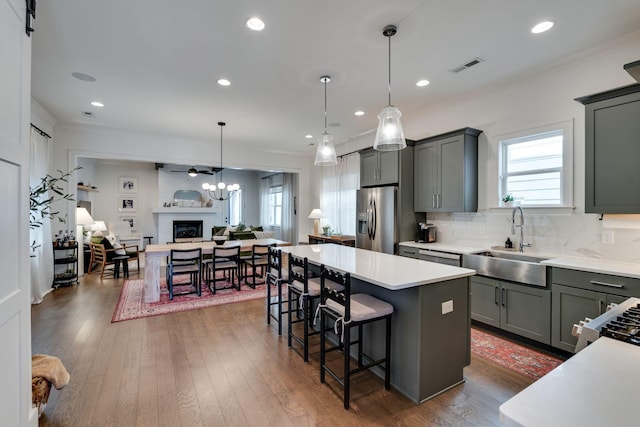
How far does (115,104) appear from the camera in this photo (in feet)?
14.6

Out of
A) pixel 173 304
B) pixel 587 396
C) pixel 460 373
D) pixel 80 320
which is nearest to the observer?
pixel 587 396

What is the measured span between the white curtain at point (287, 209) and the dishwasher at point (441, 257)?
18.0 ft

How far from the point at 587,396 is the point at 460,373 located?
5.86 ft

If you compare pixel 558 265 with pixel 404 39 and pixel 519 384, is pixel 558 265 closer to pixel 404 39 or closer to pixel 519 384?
pixel 519 384

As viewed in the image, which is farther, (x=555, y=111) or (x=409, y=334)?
(x=555, y=111)

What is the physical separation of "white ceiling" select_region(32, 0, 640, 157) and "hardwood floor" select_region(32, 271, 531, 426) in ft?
9.94

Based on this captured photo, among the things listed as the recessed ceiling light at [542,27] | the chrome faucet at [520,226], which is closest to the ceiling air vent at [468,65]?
the recessed ceiling light at [542,27]

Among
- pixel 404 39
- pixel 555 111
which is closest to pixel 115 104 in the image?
pixel 404 39

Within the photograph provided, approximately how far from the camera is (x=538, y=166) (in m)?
3.51

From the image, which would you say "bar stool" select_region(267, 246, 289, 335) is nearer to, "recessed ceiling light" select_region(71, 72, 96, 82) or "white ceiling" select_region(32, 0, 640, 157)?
"white ceiling" select_region(32, 0, 640, 157)

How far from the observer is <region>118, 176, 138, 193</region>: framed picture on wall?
9.39 meters

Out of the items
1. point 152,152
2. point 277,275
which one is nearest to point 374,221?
→ point 277,275

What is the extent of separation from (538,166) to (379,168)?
2169 mm

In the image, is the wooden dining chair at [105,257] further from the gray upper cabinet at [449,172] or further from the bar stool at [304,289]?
the gray upper cabinet at [449,172]
